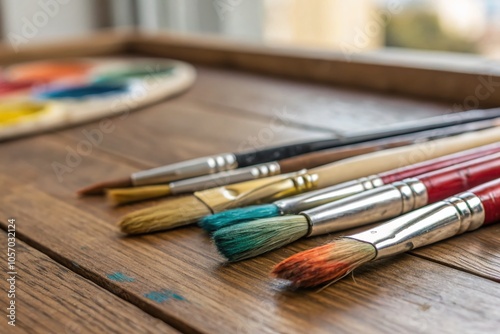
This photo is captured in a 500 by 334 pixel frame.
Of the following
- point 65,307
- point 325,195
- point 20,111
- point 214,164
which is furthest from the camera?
point 20,111

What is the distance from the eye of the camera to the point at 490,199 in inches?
18.9

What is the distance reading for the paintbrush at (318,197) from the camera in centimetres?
48

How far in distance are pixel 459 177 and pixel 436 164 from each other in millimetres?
32

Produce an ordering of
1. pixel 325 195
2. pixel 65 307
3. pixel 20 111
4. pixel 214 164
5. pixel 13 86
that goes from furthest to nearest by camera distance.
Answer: pixel 13 86, pixel 20 111, pixel 214 164, pixel 325 195, pixel 65 307

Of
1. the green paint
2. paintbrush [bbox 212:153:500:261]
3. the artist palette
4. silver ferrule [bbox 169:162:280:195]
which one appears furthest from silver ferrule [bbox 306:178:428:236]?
the green paint

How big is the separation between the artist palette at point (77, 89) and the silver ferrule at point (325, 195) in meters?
0.44

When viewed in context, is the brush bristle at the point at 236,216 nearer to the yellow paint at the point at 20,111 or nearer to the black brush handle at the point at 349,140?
the black brush handle at the point at 349,140

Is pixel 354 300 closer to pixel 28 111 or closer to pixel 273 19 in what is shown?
pixel 28 111

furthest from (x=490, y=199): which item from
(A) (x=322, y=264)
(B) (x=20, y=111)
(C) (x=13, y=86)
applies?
(C) (x=13, y=86)

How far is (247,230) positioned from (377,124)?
1.22 feet

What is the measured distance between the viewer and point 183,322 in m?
0.38

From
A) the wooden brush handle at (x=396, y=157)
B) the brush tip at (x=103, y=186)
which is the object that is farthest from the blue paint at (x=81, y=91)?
the wooden brush handle at (x=396, y=157)

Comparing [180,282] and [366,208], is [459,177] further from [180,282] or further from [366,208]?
[180,282]

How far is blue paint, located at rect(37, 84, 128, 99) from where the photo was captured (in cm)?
95
